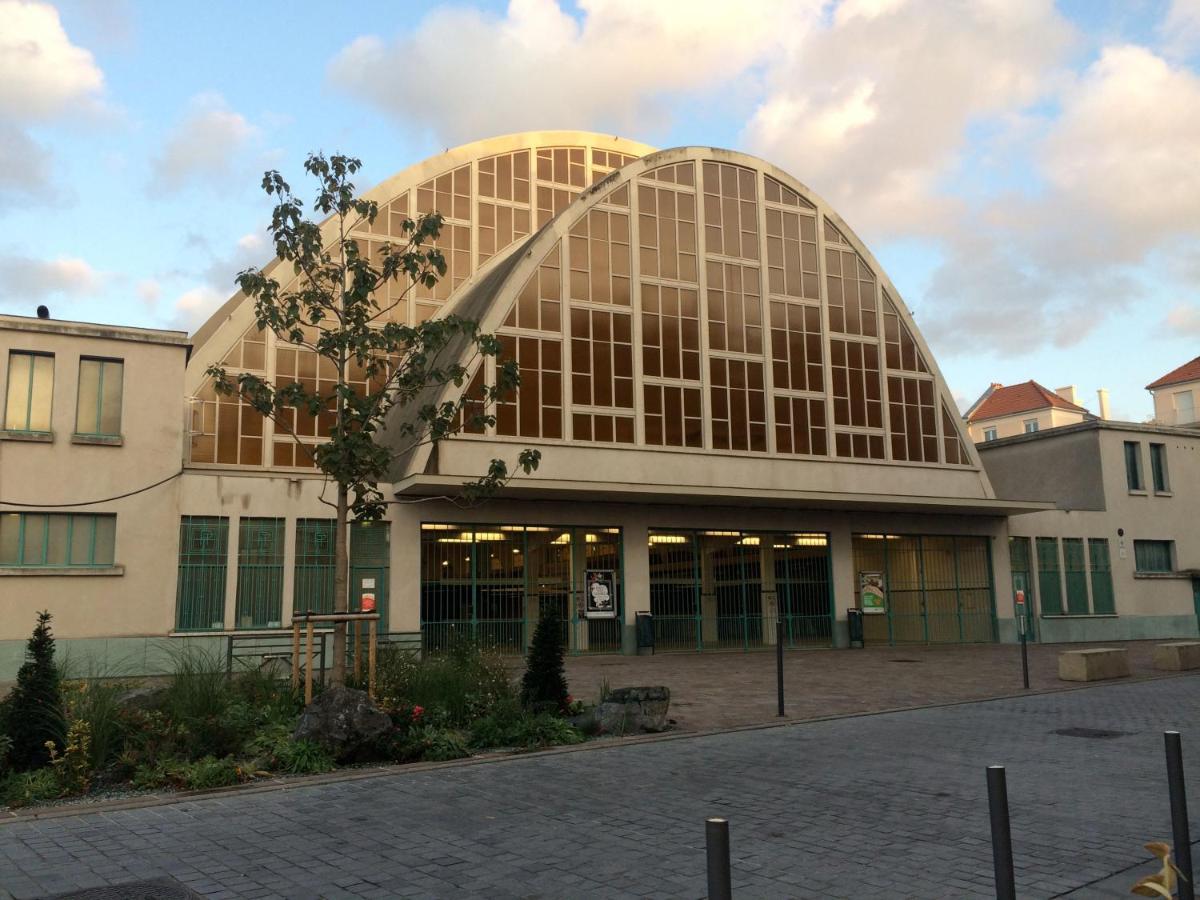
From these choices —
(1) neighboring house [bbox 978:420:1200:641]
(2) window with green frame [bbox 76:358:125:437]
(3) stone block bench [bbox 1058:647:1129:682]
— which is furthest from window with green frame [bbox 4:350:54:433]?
(1) neighboring house [bbox 978:420:1200:641]

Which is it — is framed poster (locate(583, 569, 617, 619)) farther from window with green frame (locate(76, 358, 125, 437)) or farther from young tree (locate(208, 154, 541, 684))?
young tree (locate(208, 154, 541, 684))

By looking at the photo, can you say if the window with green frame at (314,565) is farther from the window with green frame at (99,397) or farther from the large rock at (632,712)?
the large rock at (632,712)

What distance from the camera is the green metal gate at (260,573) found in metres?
24.1

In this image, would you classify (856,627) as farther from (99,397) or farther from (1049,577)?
(99,397)

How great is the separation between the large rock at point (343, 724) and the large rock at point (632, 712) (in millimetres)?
3089

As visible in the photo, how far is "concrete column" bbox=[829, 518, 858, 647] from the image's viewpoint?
3167cm

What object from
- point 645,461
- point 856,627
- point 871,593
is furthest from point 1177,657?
point 645,461

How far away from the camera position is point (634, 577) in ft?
94.7

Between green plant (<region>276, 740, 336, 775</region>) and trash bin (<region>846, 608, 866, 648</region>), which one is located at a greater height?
trash bin (<region>846, 608, 866, 648</region>)

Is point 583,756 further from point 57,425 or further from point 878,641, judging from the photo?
point 878,641

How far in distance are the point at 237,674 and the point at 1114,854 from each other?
1043cm

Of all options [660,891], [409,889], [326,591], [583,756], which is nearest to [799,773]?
[583,756]

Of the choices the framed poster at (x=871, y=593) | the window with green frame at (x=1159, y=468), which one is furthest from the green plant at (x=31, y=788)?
the window with green frame at (x=1159, y=468)

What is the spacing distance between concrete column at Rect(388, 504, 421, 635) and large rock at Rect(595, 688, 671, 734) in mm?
13569
